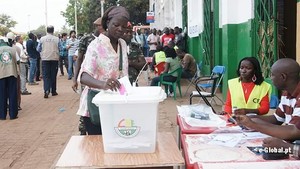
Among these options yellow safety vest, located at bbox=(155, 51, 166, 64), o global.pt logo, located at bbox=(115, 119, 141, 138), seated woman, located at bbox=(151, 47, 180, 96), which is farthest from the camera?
yellow safety vest, located at bbox=(155, 51, 166, 64)

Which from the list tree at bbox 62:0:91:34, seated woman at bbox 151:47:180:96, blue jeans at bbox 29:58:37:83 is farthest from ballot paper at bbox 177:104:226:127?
tree at bbox 62:0:91:34

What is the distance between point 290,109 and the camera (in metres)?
3.02

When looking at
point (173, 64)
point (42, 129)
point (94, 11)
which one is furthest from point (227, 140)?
point (94, 11)

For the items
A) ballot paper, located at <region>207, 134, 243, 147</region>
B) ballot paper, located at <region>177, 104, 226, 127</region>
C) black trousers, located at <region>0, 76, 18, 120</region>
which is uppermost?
ballot paper, located at <region>177, 104, 226, 127</region>

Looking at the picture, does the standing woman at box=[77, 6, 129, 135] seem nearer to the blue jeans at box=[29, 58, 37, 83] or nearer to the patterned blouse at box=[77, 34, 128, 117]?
the patterned blouse at box=[77, 34, 128, 117]

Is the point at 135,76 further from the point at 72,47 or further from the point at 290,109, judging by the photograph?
the point at 72,47

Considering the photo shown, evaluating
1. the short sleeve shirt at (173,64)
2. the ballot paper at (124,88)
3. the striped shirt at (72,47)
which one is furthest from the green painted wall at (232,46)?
the striped shirt at (72,47)

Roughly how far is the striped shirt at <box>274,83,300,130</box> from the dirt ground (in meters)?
2.25

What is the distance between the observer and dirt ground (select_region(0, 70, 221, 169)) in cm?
537

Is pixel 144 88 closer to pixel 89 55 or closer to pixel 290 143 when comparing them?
pixel 89 55

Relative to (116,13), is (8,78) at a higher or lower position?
lower

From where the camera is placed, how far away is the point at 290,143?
2.51m

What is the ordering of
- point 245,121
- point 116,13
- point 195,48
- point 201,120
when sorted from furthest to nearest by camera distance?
point 195,48
point 201,120
point 116,13
point 245,121

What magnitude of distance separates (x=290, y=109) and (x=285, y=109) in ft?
0.35
